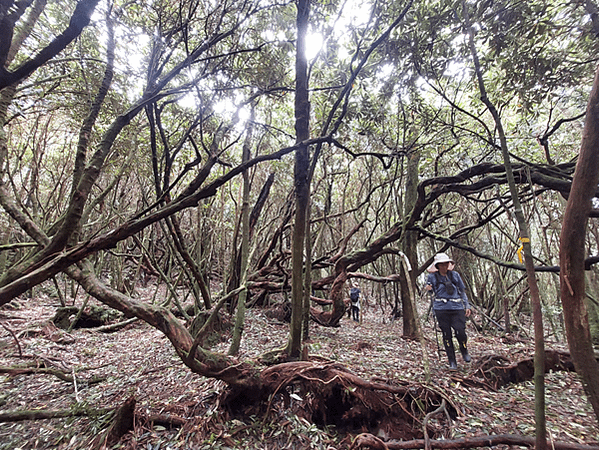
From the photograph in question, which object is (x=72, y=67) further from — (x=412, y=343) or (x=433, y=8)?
(x=412, y=343)

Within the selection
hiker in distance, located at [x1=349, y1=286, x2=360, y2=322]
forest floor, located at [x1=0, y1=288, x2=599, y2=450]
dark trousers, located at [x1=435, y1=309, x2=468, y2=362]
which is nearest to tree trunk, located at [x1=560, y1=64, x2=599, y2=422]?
forest floor, located at [x1=0, y1=288, x2=599, y2=450]

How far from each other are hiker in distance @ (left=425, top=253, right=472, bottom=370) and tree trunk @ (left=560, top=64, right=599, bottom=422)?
2323mm

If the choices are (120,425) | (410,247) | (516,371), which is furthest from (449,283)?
(120,425)

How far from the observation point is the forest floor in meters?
2.55

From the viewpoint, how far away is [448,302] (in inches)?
169

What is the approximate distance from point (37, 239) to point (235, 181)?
7.15 metres

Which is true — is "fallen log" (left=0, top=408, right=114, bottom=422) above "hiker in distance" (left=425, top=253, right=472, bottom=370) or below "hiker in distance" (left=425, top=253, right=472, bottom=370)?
below

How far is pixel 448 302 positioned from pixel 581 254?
2631 mm

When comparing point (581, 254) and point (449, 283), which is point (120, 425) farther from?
point (449, 283)

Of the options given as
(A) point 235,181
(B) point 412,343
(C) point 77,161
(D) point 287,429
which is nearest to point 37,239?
(C) point 77,161

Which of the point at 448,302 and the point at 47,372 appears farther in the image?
the point at 448,302

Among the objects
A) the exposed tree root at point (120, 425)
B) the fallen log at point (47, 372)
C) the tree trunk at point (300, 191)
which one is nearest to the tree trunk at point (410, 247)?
the tree trunk at point (300, 191)

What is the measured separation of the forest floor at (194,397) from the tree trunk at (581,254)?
1122mm

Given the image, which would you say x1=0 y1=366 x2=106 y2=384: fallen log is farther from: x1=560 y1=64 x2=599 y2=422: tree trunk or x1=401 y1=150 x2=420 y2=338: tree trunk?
x1=401 y1=150 x2=420 y2=338: tree trunk
